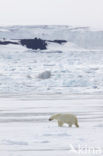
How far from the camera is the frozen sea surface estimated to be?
22.0ft

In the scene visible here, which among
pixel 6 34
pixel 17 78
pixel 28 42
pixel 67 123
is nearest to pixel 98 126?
pixel 67 123

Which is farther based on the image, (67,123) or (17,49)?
(17,49)

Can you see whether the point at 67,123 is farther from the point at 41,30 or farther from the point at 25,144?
the point at 41,30

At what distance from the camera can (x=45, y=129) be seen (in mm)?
8430

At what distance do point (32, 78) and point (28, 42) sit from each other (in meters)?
23.9

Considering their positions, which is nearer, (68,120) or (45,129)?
(45,129)

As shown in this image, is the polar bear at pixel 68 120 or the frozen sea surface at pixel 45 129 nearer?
the frozen sea surface at pixel 45 129

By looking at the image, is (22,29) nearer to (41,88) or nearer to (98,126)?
(41,88)

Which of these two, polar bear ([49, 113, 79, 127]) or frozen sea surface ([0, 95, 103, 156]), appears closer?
frozen sea surface ([0, 95, 103, 156])

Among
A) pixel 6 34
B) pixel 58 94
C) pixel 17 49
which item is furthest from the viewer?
pixel 6 34

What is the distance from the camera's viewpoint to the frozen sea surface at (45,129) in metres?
6.71

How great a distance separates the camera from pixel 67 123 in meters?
9.04

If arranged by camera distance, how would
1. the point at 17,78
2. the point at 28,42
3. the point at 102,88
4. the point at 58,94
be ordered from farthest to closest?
the point at 28,42 < the point at 17,78 < the point at 102,88 < the point at 58,94

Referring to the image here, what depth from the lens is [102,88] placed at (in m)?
17.6
